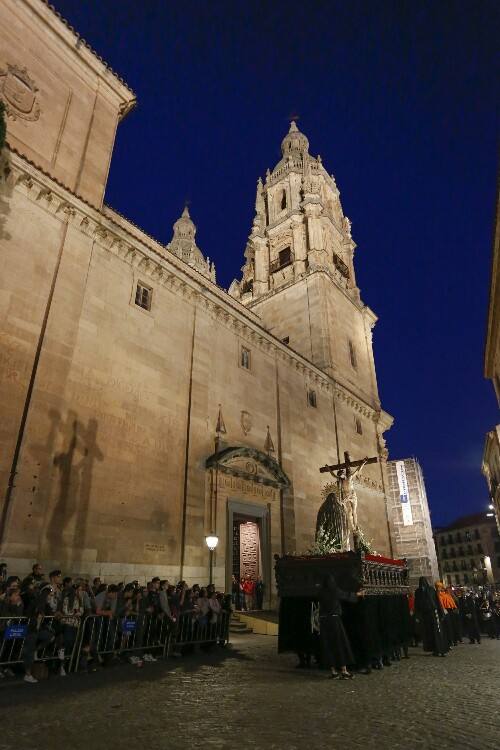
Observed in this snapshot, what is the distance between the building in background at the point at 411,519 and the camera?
29.6 meters

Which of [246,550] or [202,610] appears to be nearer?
[202,610]

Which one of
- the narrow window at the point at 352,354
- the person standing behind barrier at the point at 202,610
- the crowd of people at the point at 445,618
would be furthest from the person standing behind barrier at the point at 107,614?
the narrow window at the point at 352,354

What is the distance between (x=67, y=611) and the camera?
7594mm

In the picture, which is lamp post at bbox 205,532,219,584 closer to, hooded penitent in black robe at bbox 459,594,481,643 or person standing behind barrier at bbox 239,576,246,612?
person standing behind barrier at bbox 239,576,246,612

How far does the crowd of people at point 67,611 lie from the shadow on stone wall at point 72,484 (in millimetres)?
2058

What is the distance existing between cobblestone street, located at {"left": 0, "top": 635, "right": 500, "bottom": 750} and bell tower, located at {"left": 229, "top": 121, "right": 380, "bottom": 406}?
2105cm

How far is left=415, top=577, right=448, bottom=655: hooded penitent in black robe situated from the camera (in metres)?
9.60

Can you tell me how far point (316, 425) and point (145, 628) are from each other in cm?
1596

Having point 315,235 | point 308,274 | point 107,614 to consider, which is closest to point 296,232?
point 315,235

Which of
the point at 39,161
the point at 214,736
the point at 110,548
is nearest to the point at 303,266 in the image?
the point at 39,161

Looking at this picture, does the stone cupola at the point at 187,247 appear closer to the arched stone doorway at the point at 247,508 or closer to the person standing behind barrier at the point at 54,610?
the arched stone doorway at the point at 247,508

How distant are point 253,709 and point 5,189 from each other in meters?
14.1

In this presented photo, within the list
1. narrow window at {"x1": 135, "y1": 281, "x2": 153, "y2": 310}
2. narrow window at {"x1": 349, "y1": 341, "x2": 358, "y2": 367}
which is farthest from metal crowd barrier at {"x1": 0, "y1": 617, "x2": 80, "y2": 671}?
narrow window at {"x1": 349, "y1": 341, "x2": 358, "y2": 367}

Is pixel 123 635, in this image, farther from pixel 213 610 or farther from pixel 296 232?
pixel 296 232
